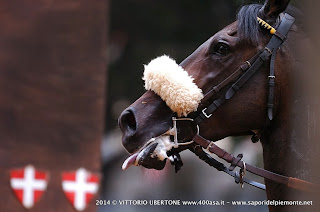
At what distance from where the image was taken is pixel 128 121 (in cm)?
184

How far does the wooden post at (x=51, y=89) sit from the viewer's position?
11.5 feet

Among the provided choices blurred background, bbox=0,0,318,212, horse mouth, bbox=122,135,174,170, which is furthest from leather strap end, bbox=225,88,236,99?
blurred background, bbox=0,0,318,212

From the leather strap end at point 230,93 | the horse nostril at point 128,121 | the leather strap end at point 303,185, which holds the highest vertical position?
the leather strap end at point 230,93

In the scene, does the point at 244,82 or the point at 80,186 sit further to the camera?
the point at 80,186

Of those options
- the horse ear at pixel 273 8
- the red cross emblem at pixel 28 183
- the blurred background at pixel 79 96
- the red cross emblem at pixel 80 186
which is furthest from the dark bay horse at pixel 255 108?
the red cross emblem at pixel 28 183

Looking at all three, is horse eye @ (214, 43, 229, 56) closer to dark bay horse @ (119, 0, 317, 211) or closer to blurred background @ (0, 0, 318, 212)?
dark bay horse @ (119, 0, 317, 211)

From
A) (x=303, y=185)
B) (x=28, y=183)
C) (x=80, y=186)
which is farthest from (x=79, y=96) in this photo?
(x=303, y=185)

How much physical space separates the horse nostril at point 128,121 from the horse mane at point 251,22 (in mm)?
513

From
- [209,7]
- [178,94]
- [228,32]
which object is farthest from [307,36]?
[209,7]

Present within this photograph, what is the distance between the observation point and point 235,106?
179 cm

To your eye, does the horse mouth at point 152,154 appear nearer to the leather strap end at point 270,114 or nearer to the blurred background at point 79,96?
the leather strap end at point 270,114

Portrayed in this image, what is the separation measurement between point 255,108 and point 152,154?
419 millimetres

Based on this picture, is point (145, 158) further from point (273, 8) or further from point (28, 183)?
point (28, 183)

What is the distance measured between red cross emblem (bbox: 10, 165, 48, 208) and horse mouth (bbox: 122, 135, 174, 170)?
1953 millimetres
